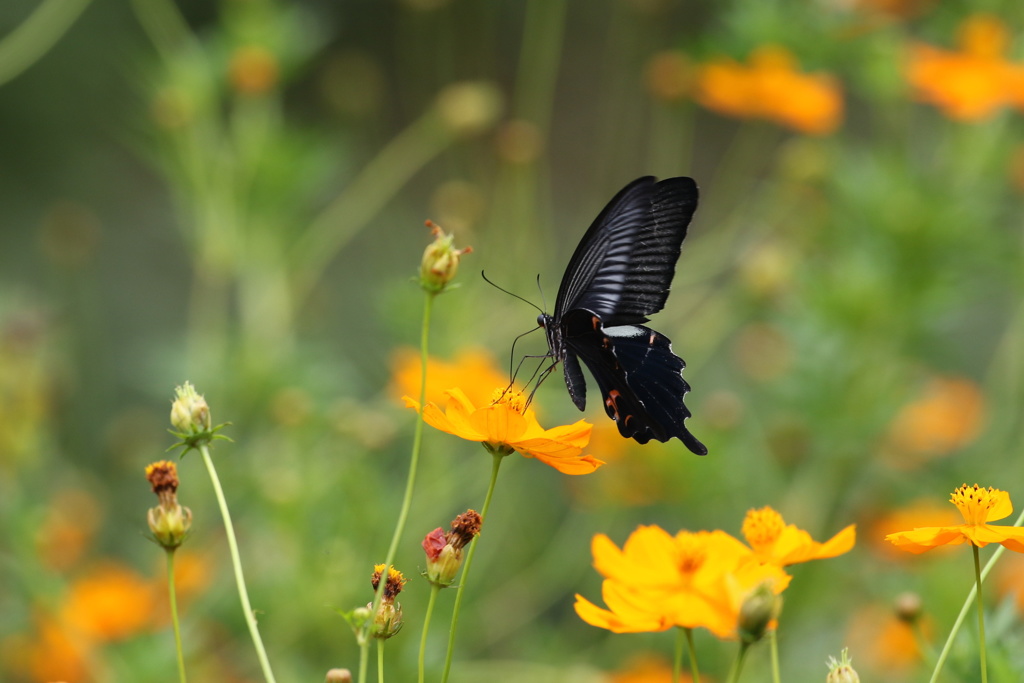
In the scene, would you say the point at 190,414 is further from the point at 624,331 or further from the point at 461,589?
the point at 624,331

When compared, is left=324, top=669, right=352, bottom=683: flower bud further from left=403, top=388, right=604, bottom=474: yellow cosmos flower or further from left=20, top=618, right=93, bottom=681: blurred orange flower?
left=20, top=618, right=93, bottom=681: blurred orange flower

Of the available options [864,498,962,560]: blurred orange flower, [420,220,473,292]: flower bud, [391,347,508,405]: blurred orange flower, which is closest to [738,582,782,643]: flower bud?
[420,220,473,292]: flower bud

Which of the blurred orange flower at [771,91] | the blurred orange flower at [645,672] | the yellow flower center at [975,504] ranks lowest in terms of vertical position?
the yellow flower center at [975,504]

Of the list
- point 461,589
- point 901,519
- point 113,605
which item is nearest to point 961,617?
point 461,589

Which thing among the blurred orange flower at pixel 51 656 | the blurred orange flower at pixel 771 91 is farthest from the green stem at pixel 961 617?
the blurred orange flower at pixel 771 91

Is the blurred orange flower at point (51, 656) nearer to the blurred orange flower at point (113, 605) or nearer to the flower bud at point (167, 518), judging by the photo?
the blurred orange flower at point (113, 605)

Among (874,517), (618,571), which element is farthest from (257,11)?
(618,571)
